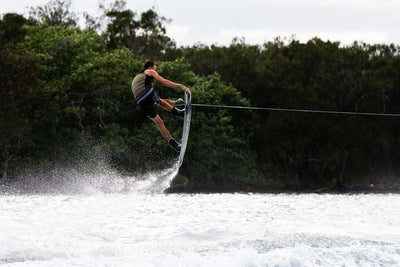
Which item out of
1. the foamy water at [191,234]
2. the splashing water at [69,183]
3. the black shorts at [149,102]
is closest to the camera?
the foamy water at [191,234]

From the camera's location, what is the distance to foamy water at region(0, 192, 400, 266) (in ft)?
40.7

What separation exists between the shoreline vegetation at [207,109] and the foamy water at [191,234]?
5550 mm

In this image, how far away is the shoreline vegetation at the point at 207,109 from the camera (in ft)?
101

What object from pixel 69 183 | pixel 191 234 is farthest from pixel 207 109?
pixel 191 234

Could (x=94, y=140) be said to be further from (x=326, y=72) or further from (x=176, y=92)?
(x=326, y=72)

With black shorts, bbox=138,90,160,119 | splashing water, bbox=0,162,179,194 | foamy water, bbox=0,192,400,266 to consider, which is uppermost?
black shorts, bbox=138,90,160,119

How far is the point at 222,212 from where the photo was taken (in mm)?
22875

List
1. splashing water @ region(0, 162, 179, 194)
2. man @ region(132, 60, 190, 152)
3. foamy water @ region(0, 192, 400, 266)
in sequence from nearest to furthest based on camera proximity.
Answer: foamy water @ region(0, 192, 400, 266), man @ region(132, 60, 190, 152), splashing water @ region(0, 162, 179, 194)

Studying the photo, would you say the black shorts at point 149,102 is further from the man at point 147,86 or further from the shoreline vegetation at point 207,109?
the shoreline vegetation at point 207,109

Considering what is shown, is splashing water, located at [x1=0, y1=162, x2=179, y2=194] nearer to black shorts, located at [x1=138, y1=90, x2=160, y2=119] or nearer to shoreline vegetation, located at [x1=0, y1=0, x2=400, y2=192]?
shoreline vegetation, located at [x1=0, y1=0, x2=400, y2=192]

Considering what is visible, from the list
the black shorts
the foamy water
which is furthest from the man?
the foamy water

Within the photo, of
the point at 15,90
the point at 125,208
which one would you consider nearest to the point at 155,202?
the point at 125,208

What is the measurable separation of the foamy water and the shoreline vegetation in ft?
18.2

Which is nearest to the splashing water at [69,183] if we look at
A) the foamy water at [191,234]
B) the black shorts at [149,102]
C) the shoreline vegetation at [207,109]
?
the shoreline vegetation at [207,109]
